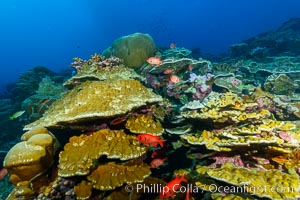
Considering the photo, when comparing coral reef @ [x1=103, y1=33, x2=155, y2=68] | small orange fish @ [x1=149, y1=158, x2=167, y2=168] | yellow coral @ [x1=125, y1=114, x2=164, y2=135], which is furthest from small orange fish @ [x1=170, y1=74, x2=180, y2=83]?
coral reef @ [x1=103, y1=33, x2=155, y2=68]

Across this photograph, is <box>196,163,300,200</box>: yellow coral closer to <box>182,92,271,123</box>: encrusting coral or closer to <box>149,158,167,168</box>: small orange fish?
<box>182,92,271,123</box>: encrusting coral

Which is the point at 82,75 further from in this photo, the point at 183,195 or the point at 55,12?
the point at 55,12

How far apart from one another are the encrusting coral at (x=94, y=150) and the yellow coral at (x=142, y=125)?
149 millimetres

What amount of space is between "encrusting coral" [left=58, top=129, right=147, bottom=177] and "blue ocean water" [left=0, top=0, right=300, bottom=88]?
5661 cm

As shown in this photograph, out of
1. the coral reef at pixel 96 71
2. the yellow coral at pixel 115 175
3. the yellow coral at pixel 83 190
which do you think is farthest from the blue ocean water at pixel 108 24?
the yellow coral at pixel 83 190

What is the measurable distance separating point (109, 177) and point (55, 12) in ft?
504

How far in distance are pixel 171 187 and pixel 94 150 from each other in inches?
47.5

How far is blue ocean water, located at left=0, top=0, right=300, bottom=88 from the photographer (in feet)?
271

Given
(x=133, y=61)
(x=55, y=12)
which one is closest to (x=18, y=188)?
(x=133, y=61)

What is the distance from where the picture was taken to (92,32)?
132500mm

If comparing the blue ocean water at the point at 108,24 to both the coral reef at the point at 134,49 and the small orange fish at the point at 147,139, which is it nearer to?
the coral reef at the point at 134,49

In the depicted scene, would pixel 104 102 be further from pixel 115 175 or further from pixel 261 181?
pixel 261 181

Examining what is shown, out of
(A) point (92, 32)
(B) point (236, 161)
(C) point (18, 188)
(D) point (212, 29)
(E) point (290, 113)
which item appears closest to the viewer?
(C) point (18, 188)

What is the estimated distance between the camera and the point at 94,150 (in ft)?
11.8
